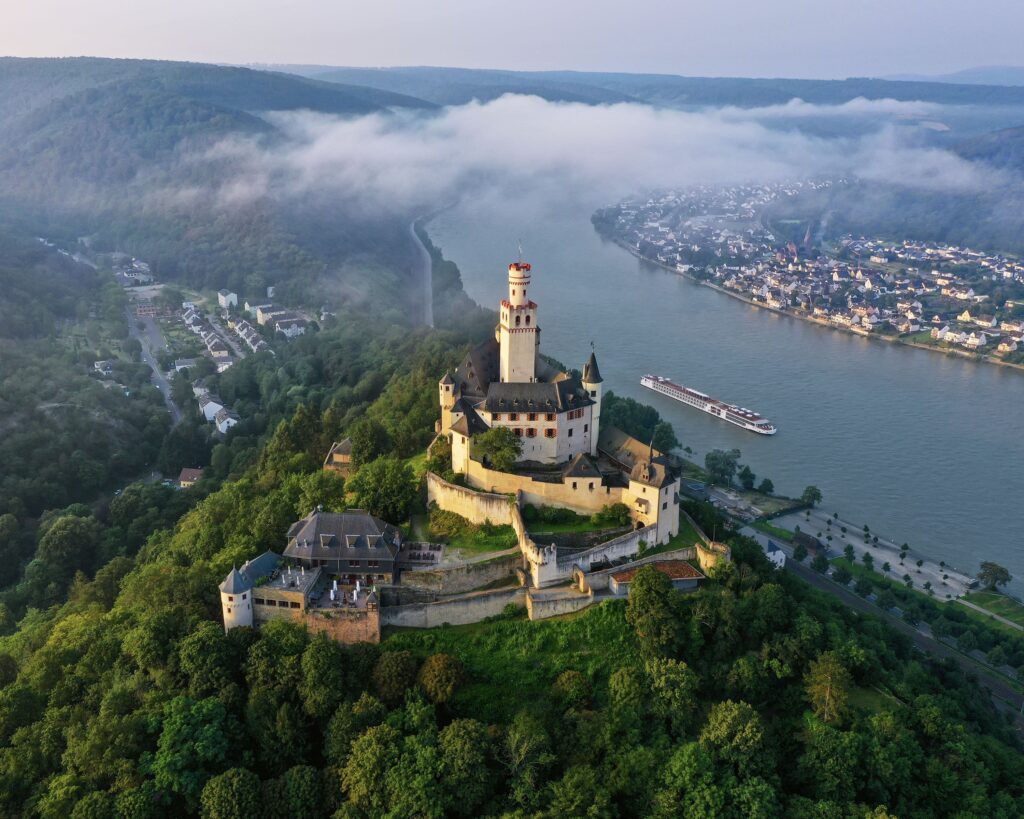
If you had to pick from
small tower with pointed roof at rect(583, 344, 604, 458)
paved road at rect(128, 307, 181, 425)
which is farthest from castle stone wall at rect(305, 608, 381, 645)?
paved road at rect(128, 307, 181, 425)

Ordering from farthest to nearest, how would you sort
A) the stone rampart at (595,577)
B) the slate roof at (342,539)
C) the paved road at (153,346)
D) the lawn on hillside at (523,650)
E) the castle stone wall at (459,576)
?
1. the paved road at (153,346)
2. the stone rampart at (595,577)
3. the castle stone wall at (459,576)
4. the slate roof at (342,539)
5. the lawn on hillside at (523,650)

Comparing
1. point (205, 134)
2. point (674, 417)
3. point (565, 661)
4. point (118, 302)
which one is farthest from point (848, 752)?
point (205, 134)

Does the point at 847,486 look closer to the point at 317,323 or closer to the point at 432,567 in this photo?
the point at 432,567

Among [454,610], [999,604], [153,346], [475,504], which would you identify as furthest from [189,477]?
[999,604]

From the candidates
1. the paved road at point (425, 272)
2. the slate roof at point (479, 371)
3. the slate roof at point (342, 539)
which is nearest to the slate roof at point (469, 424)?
the slate roof at point (479, 371)

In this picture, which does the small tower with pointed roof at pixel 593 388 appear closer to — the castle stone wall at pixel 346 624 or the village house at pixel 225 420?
A: the castle stone wall at pixel 346 624

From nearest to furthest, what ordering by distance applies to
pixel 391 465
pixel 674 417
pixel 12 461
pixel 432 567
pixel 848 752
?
pixel 848 752 → pixel 432 567 → pixel 391 465 → pixel 12 461 → pixel 674 417
